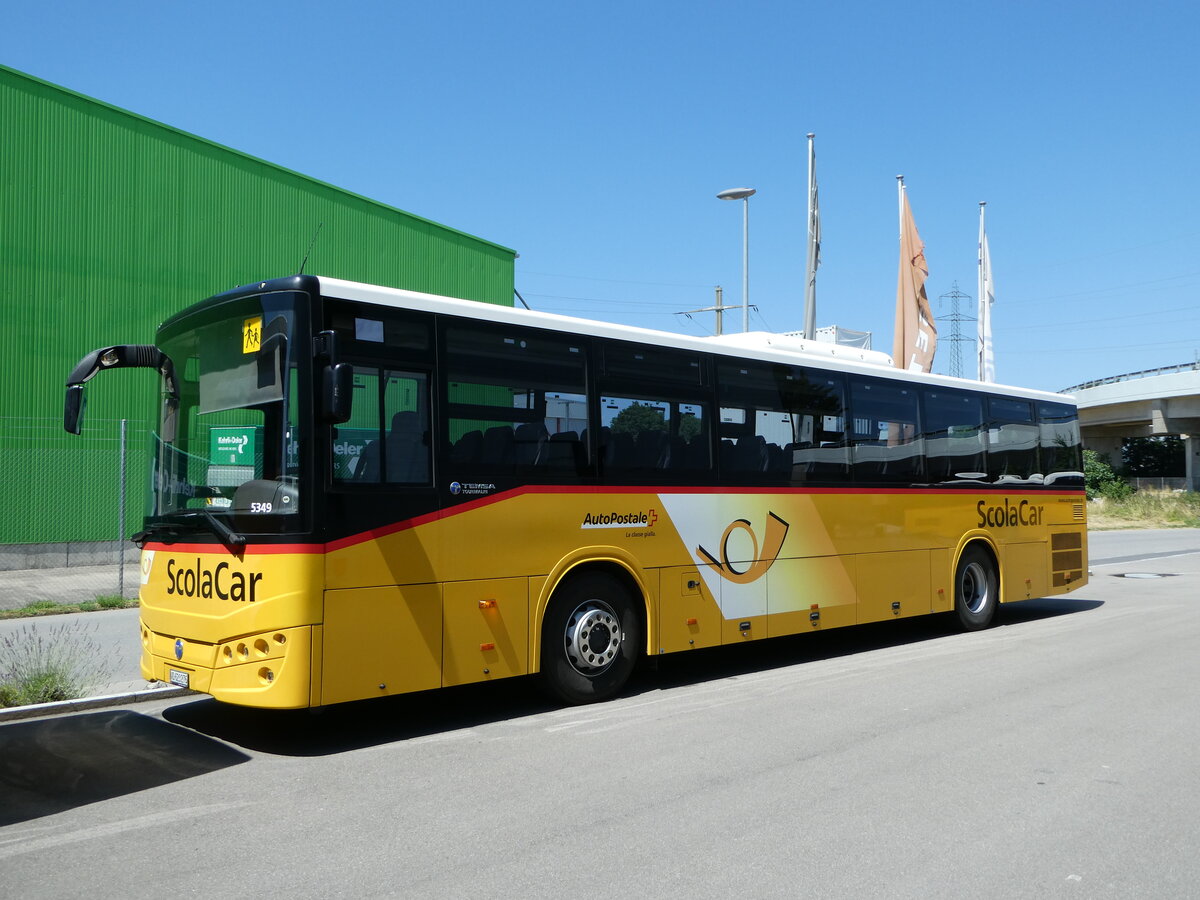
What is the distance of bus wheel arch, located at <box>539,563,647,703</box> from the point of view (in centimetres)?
839

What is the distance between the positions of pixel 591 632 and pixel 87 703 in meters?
4.08

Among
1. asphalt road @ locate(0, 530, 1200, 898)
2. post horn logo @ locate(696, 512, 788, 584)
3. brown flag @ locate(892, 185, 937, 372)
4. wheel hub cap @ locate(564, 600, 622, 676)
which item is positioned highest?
brown flag @ locate(892, 185, 937, 372)

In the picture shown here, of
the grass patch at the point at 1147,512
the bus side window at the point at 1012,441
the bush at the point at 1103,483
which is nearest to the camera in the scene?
the bus side window at the point at 1012,441

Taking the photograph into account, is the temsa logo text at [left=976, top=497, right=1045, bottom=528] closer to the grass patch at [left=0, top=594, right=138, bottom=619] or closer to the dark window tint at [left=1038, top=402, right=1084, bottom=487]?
the dark window tint at [left=1038, top=402, right=1084, bottom=487]

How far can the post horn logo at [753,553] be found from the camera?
976 centimetres

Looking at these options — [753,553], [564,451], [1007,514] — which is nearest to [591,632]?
[564,451]

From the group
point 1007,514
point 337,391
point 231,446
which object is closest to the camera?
point 337,391

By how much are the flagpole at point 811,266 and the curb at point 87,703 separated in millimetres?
15190

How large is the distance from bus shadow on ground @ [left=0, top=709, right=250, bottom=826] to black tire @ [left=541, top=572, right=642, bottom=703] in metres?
2.52

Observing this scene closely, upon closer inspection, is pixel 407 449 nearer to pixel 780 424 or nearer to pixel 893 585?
pixel 780 424

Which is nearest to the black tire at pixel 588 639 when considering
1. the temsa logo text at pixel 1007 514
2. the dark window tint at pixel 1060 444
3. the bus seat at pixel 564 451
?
the bus seat at pixel 564 451

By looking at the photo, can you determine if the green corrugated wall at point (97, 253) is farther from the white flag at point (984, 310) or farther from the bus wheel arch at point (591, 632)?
the white flag at point (984, 310)

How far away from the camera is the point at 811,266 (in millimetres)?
22906

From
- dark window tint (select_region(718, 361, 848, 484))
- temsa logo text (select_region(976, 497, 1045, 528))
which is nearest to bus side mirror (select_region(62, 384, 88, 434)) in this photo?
dark window tint (select_region(718, 361, 848, 484))
